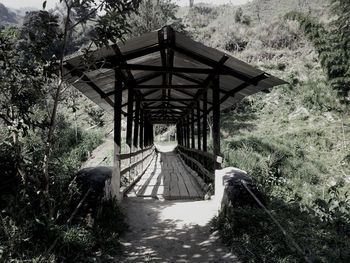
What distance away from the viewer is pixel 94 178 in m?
6.25

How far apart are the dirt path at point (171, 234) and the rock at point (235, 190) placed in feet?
1.90

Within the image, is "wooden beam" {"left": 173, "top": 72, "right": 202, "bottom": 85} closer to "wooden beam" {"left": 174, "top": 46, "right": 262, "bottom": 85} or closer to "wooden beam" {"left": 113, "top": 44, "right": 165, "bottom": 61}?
"wooden beam" {"left": 174, "top": 46, "right": 262, "bottom": 85}

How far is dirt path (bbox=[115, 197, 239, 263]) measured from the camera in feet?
16.6

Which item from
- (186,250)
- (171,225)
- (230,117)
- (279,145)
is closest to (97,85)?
(171,225)

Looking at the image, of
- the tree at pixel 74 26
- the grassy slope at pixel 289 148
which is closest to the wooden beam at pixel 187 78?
the grassy slope at pixel 289 148

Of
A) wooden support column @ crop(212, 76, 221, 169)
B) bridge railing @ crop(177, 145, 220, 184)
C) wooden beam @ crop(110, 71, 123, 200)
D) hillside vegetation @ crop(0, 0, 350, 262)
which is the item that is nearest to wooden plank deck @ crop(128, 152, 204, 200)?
bridge railing @ crop(177, 145, 220, 184)

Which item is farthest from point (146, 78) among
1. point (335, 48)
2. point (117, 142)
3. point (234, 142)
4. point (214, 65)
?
point (335, 48)

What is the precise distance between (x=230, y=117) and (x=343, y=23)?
48.6 ft

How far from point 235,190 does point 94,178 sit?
253 cm

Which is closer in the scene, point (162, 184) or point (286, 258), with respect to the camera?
point (286, 258)

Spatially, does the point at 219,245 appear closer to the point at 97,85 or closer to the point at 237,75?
the point at 237,75

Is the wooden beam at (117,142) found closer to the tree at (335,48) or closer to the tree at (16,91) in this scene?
the tree at (16,91)

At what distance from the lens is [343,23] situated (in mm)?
20469

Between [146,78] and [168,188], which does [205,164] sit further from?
[146,78]
